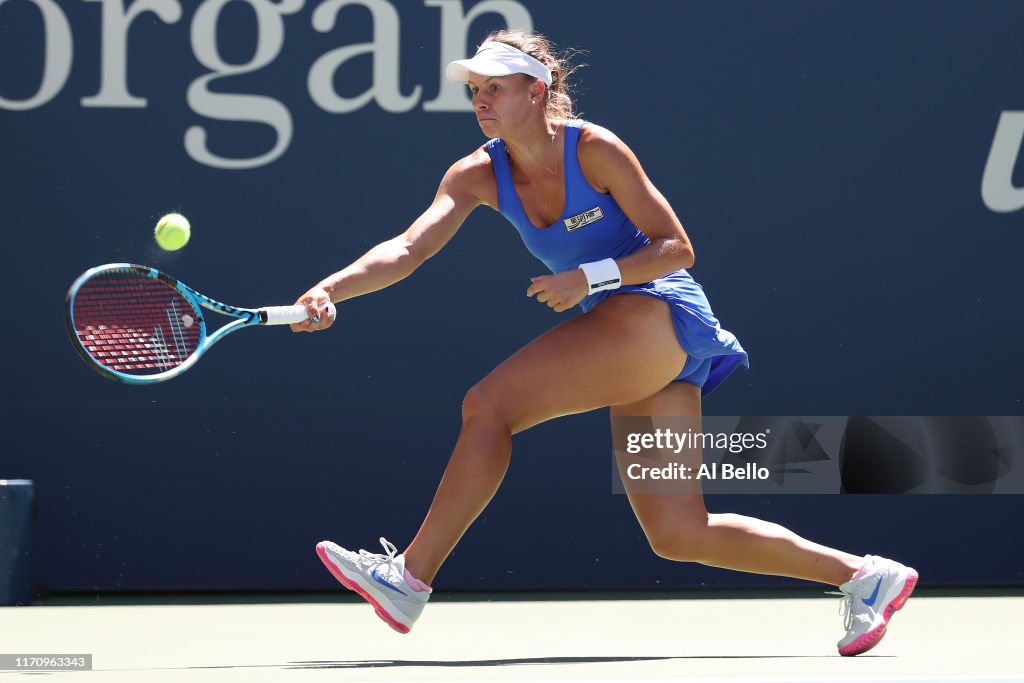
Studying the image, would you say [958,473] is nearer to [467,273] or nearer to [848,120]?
[848,120]

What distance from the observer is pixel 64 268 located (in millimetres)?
5188

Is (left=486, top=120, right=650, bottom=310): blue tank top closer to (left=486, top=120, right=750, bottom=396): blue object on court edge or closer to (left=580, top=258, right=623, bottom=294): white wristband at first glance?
(left=486, top=120, right=750, bottom=396): blue object on court edge

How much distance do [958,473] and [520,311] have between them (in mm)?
1542

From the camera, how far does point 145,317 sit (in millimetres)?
3580

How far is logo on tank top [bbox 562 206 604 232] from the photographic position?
357cm

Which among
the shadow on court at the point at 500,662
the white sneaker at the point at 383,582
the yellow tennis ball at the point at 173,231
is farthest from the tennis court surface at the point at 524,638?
the yellow tennis ball at the point at 173,231

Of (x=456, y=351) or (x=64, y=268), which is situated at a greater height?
(x=64, y=268)

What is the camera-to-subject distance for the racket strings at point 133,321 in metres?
3.48

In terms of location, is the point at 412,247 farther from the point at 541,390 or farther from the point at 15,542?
the point at 15,542

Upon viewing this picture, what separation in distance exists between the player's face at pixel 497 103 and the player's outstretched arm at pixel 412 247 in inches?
7.4

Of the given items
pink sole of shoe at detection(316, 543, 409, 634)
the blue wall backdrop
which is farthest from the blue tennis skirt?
the blue wall backdrop

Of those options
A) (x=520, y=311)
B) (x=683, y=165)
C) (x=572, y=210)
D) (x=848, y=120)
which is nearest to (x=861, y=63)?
(x=848, y=120)

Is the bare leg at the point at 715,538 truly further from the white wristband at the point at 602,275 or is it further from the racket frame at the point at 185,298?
the racket frame at the point at 185,298

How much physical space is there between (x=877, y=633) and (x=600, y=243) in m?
1.05
